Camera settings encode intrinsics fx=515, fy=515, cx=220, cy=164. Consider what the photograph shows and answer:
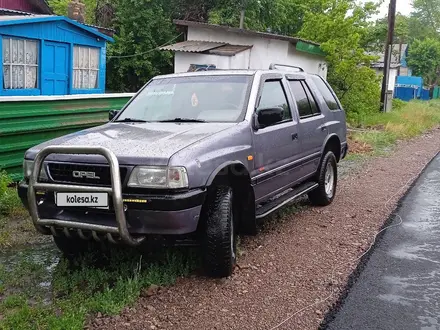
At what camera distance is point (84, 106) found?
842 centimetres

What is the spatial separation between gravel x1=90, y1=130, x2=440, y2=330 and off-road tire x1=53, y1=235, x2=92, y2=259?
111 centimetres

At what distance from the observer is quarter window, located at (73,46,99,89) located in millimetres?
13703

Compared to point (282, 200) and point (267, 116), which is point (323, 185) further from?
point (267, 116)

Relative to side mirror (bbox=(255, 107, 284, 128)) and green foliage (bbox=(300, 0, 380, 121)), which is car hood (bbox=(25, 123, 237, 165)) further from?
green foliage (bbox=(300, 0, 380, 121))

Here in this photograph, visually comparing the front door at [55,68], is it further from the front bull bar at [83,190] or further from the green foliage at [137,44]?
the green foliage at [137,44]

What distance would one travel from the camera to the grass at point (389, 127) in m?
14.9

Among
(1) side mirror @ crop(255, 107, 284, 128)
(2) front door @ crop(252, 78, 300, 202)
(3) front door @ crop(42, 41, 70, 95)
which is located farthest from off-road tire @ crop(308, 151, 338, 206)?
(3) front door @ crop(42, 41, 70, 95)

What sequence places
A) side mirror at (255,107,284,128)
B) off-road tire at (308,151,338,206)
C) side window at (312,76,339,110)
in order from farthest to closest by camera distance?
1. side window at (312,76,339,110)
2. off-road tire at (308,151,338,206)
3. side mirror at (255,107,284,128)

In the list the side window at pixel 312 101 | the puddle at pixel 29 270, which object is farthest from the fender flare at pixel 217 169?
the side window at pixel 312 101

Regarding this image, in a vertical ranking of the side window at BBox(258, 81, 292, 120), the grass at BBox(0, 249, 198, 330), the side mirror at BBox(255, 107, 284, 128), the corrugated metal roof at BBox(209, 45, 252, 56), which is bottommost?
the grass at BBox(0, 249, 198, 330)

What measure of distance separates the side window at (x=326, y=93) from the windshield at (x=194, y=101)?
2.06m

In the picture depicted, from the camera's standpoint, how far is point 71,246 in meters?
4.79

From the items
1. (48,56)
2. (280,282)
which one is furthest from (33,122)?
(48,56)

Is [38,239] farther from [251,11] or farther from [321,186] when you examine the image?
[251,11]
